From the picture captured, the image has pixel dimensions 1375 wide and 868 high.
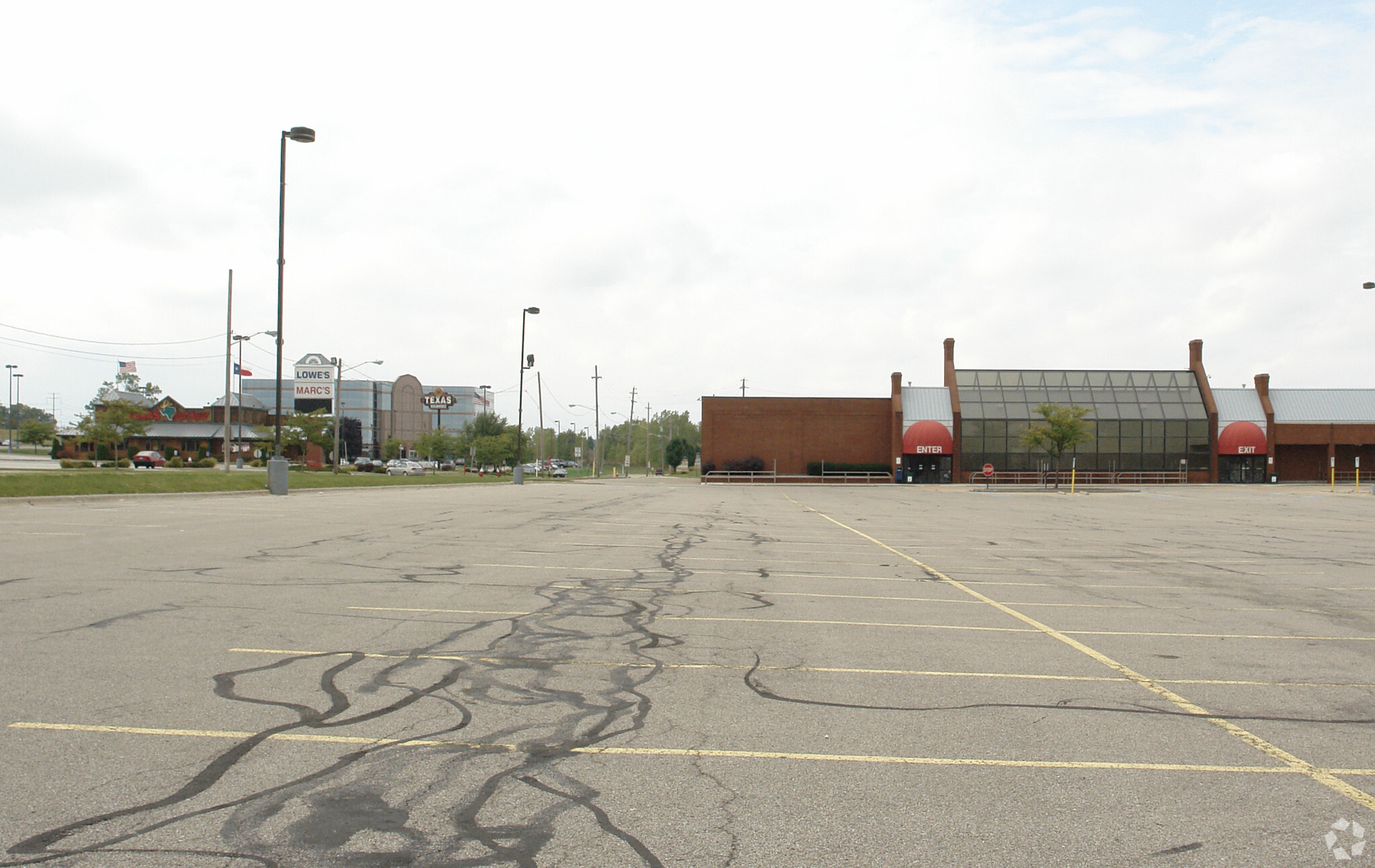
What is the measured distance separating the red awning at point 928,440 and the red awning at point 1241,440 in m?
19.7

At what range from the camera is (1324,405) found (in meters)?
68.8

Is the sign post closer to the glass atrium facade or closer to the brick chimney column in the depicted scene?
the glass atrium facade

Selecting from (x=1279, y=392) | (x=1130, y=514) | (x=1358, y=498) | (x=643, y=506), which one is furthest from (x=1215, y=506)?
(x=1279, y=392)

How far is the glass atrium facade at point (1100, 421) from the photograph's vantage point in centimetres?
6650

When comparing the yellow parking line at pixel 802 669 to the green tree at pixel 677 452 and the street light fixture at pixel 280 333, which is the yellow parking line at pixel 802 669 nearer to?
the street light fixture at pixel 280 333

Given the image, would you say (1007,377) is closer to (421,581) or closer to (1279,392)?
(1279,392)

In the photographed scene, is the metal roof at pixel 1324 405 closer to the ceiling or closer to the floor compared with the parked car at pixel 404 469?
closer to the ceiling

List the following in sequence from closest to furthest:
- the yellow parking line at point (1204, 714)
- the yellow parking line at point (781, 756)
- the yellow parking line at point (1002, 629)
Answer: the yellow parking line at point (1204, 714), the yellow parking line at point (781, 756), the yellow parking line at point (1002, 629)

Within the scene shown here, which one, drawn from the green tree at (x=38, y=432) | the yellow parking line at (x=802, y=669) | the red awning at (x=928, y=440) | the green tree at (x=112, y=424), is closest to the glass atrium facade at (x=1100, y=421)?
the red awning at (x=928, y=440)

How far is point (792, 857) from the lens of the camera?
11.9 feet

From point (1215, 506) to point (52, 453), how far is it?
8229 cm

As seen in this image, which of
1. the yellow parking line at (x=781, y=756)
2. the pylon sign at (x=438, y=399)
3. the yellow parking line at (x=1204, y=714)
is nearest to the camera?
the yellow parking line at (x=1204, y=714)

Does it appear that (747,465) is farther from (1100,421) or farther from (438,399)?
(438,399)

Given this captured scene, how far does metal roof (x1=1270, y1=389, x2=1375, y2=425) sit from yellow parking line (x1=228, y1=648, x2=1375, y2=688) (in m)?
72.7
